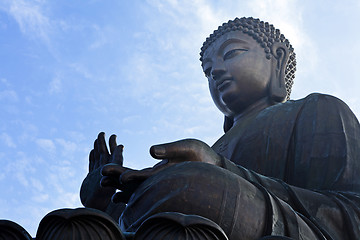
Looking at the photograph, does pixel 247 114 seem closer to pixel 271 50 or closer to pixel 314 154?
pixel 271 50

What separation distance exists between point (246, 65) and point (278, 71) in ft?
1.19

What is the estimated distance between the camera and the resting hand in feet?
11.7

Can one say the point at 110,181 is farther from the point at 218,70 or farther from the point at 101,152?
the point at 218,70

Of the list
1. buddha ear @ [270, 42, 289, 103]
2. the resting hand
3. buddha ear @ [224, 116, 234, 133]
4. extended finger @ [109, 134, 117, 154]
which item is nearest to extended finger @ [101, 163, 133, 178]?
the resting hand

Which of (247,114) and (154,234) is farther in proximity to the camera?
(247,114)

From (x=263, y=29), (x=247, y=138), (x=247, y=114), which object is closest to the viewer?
(x=247, y=138)

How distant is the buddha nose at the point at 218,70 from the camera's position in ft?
19.2

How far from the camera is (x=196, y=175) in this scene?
3.20 m

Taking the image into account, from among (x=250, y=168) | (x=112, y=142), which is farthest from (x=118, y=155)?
(x=250, y=168)

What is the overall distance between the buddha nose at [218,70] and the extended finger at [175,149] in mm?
2169

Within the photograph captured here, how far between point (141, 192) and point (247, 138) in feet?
6.44

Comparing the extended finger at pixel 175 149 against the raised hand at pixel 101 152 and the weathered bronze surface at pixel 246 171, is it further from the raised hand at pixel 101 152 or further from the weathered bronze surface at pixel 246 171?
the raised hand at pixel 101 152

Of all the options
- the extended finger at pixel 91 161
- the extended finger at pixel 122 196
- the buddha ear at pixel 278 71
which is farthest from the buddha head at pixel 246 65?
the extended finger at pixel 122 196

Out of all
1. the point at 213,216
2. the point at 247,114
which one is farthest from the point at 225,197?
the point at 247,114
